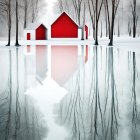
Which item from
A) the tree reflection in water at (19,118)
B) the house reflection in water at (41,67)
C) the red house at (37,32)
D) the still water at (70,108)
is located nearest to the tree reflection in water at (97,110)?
the still water at (70,108)

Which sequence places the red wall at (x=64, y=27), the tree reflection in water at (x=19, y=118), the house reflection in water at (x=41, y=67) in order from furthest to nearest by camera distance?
1. the red wall at (x=64, y=27)
2. the house reflection in water at (x=41, y=67)
3. the tree reflection in water at (x=19, y=118)

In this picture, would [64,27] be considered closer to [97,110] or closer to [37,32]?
[37,32]

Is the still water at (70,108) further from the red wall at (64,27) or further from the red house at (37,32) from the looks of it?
the red house at (37,32)

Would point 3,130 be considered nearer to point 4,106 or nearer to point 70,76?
point 4,106

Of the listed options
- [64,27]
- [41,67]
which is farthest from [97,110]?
[64,27]

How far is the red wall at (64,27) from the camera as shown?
73.9 meters

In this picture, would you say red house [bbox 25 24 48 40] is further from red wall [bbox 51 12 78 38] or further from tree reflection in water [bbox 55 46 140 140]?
tree reflection in water [bbox 55 46 140 140]

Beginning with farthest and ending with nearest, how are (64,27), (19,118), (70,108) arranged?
(64,27) → (70,108) → (19,118)

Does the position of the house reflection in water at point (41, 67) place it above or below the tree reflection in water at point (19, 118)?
above

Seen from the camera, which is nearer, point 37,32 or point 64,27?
point 64,27

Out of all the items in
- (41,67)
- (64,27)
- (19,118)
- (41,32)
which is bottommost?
(19,118)

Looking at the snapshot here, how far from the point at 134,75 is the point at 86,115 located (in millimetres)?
7461

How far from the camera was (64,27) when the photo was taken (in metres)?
74.2

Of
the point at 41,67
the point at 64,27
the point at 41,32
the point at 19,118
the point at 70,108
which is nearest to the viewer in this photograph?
the point at 19,118
